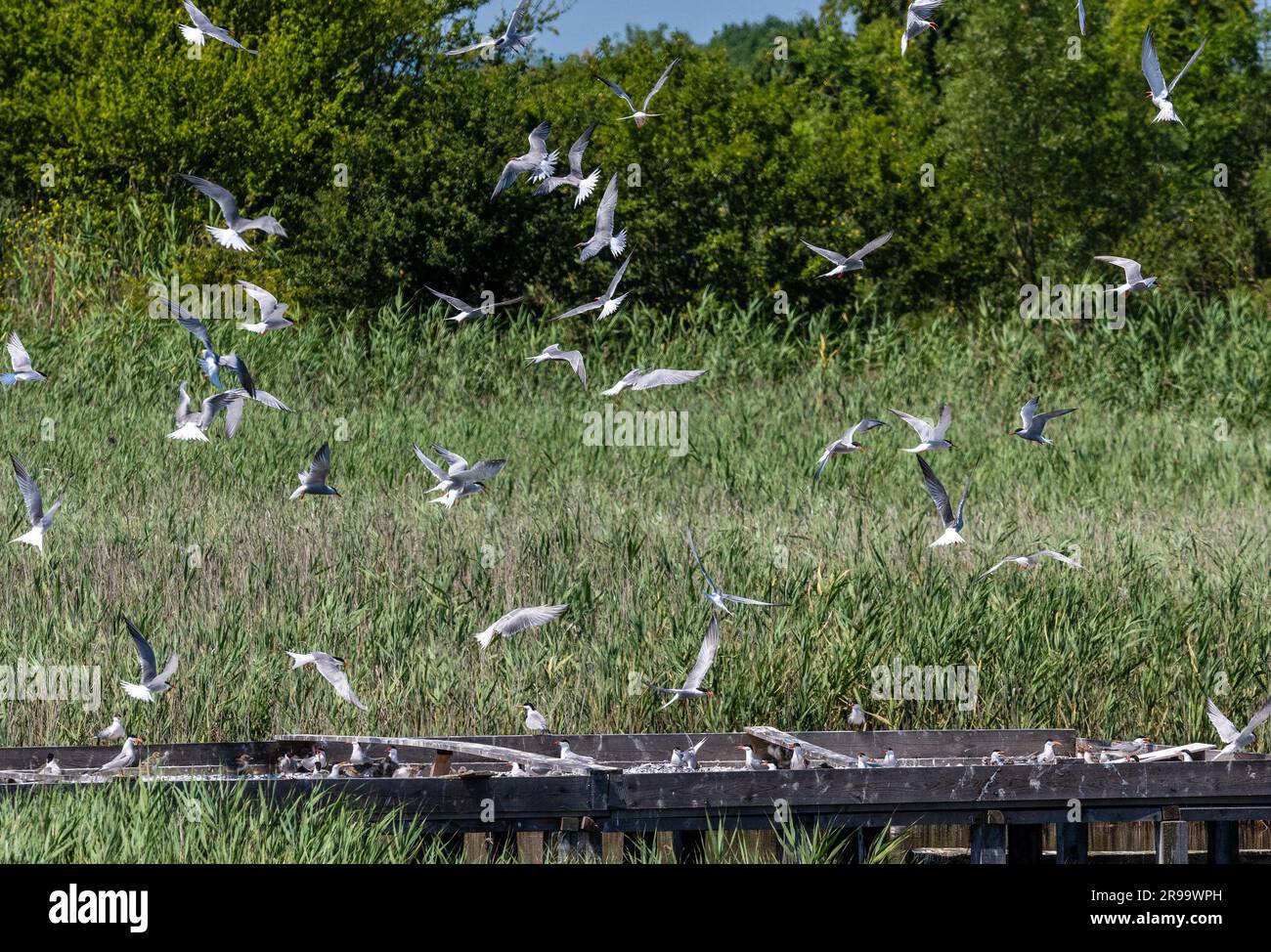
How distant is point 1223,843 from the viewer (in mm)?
9406

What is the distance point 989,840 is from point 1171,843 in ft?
5.87

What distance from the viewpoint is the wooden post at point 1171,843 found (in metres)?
9.50

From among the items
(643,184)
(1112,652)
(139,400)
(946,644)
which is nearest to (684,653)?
(946,644)

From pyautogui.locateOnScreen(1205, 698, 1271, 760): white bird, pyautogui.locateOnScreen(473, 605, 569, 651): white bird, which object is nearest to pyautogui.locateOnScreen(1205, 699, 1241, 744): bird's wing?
pyautogui.locateOnScreen(1205, 698, 1271, 760): white bird

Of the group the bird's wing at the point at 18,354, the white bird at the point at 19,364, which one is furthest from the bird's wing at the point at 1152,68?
the bird's wing at the point at 18,354

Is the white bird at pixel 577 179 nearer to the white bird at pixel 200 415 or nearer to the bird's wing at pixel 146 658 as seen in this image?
the white bird at pixel 200 415

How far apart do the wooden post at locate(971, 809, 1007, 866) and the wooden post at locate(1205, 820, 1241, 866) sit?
1399 mm

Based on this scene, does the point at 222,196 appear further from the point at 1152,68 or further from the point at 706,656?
the point at 1152,68

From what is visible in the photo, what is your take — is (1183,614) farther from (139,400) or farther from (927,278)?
(927,278)

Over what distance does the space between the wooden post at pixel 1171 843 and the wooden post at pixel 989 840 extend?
3.15 feet

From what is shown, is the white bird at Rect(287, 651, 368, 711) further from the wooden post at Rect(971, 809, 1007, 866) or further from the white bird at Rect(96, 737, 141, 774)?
the wooden post at Rect(971, 809, 1007, 866)

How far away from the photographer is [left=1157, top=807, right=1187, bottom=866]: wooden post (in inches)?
374

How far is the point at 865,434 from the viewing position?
61.7 feet

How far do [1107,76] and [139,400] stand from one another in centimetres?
1792
